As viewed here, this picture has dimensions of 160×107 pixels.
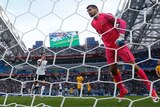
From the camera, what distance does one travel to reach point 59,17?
2535 millimetres

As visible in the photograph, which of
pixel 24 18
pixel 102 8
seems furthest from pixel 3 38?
pixel 102 8

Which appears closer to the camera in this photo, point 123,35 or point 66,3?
point 123,35

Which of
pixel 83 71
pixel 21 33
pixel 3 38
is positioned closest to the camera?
pixel 21 33

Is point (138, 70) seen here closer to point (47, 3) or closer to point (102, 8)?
point (102, 8)

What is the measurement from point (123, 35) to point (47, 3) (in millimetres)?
700

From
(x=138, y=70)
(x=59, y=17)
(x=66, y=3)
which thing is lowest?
(x=138, y=70)

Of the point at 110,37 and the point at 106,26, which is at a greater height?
the point at 106,26

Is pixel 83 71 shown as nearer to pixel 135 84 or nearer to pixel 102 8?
pixel 135 84

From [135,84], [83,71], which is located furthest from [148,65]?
[83,71]

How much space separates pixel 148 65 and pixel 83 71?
2.59 meters

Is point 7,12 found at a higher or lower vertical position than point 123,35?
higher

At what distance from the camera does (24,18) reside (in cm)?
260

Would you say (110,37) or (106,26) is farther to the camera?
(106,26)

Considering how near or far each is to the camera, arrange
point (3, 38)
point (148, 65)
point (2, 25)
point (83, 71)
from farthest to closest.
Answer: point (83, 71) → point (148, 65) → point (3, 38) → point (2, 25)
